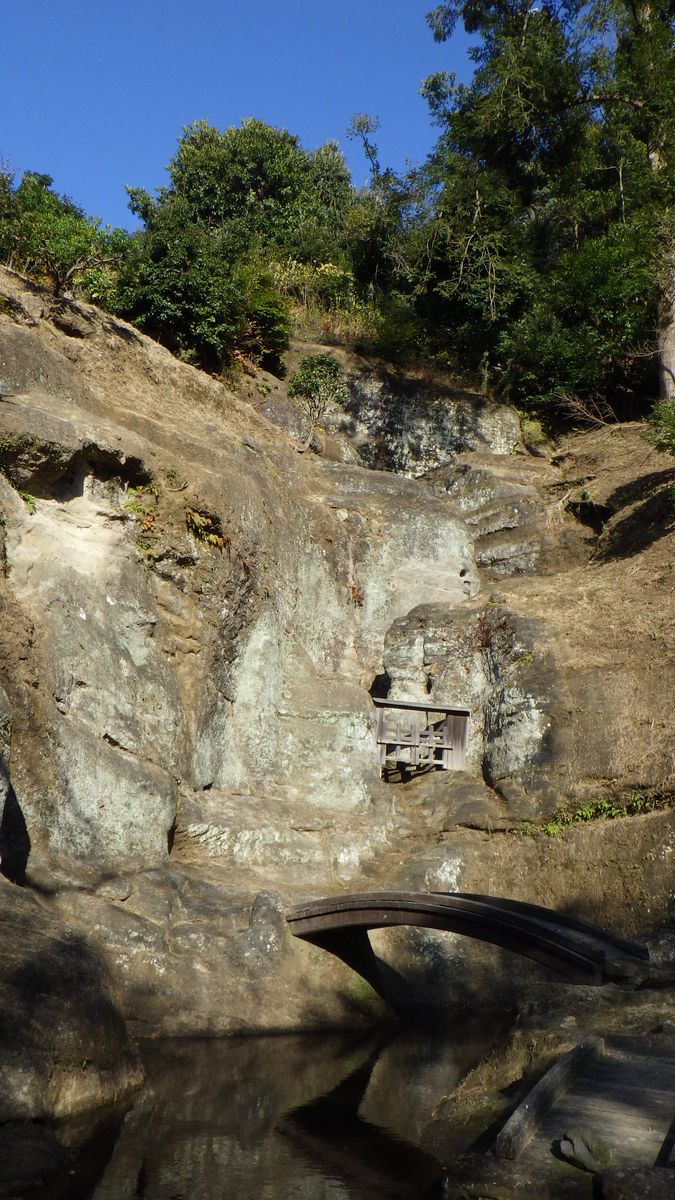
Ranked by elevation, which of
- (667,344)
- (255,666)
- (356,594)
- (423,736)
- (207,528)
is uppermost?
(667,344)

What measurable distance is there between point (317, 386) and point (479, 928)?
A: 16.9 metres

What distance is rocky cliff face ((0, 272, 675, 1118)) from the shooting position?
1404 centimetres

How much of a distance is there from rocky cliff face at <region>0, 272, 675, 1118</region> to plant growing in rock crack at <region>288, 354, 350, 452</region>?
2.05 metres

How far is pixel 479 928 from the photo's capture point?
13031mm

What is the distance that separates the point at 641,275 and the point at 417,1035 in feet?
67.9

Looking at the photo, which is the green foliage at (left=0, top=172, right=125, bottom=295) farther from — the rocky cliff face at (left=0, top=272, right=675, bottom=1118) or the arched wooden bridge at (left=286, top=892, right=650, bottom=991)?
the arched wooden bridge at (left=286, top=892, right=650, bottom=991)

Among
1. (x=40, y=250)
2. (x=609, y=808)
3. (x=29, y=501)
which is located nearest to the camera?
(x=29, y=501)

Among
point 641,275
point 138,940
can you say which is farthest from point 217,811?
point 641,275

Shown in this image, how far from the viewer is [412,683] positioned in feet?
67.3

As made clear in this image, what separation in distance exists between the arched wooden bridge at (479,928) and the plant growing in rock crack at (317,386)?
48.2 feet

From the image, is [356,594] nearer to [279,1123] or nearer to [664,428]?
[664,428]

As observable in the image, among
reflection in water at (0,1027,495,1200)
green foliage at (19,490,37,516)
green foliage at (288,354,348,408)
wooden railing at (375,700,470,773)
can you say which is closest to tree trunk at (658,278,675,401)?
green foliage at (288,354,348,408)

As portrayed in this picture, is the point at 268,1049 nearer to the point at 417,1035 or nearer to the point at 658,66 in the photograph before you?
the point at 417,1035

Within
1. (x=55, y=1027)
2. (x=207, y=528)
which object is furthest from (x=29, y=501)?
(x=55, y=1027)
